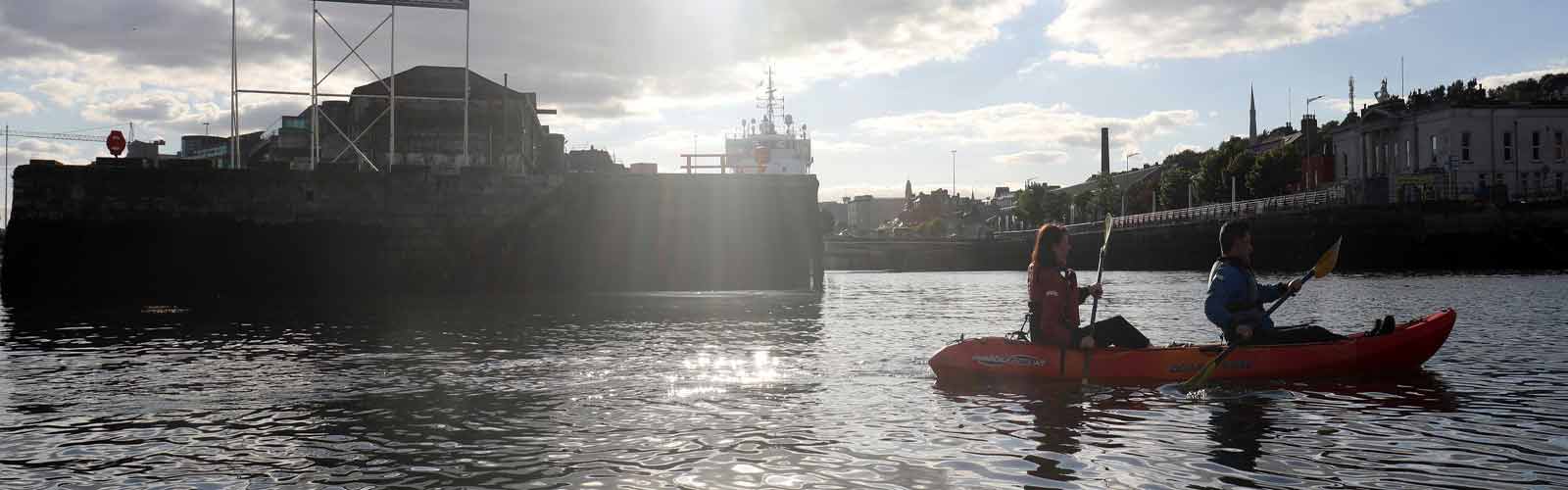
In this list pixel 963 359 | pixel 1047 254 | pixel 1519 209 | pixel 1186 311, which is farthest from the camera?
pixel 1519 209

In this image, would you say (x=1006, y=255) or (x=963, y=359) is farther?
(x=1006, y=255)

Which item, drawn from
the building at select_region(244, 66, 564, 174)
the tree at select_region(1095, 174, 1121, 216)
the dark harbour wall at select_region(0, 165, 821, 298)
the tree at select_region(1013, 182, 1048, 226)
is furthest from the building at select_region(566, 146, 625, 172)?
the tree at select_region(1013, 182, 1048, 226)

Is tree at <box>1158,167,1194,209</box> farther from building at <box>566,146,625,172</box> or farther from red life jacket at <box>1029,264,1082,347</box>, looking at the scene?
red life jacket at <box>1029,264,1082,347</box>

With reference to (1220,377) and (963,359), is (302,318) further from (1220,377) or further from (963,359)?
(1220,377)

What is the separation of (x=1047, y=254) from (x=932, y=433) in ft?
10.1

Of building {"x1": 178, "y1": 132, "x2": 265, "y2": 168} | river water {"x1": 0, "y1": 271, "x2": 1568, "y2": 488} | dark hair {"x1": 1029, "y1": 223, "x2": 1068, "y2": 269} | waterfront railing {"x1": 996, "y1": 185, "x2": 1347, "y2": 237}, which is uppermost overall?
building {"x1": 178, "y1": 132, "x2": 265, "y2": 168}

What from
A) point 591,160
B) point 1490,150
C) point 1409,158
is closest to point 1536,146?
point 1490,150

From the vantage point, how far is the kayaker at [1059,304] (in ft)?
41.2

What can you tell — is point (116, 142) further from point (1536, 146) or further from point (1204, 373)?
point (1536, 146)

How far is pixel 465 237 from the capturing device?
38062 millimetres

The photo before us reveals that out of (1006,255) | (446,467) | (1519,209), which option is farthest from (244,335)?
(1006,255)

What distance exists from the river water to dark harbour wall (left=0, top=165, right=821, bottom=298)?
15666 mm

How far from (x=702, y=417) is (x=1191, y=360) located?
18.0 ft

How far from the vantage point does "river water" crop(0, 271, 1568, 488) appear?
8.63 meters
